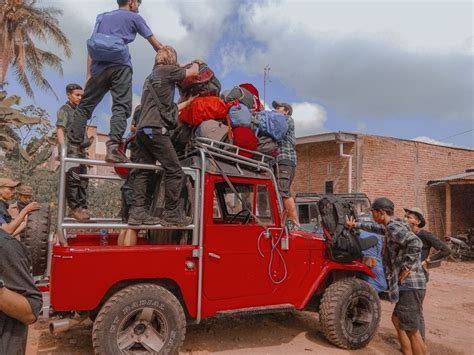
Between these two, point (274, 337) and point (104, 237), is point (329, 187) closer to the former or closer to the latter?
point (274, 337)

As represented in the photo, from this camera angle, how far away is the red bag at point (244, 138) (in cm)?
501

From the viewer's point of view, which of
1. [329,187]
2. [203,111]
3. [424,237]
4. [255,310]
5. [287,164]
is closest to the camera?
[255,310]

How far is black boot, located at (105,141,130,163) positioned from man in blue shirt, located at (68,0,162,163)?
3 cm

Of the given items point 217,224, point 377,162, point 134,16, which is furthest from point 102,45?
point 377,162

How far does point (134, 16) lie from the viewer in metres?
4.55

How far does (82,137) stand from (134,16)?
4.59ft

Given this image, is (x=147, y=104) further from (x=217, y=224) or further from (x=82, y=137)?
(x=217, y=224)

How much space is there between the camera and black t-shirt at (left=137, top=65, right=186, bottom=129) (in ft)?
14.4

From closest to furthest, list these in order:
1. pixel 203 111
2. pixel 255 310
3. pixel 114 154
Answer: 1. pixel 114 154
2. pixel 255 310
3. pixel 203 111

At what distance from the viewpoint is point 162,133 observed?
4.41 metres

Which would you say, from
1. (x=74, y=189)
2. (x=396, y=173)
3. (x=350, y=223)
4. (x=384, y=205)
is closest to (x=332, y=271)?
(x=350, y=223)

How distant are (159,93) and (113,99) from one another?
1.71 feet

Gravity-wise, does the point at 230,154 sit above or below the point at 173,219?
above

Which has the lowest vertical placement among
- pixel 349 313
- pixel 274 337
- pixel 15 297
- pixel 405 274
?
pixel 274 337
